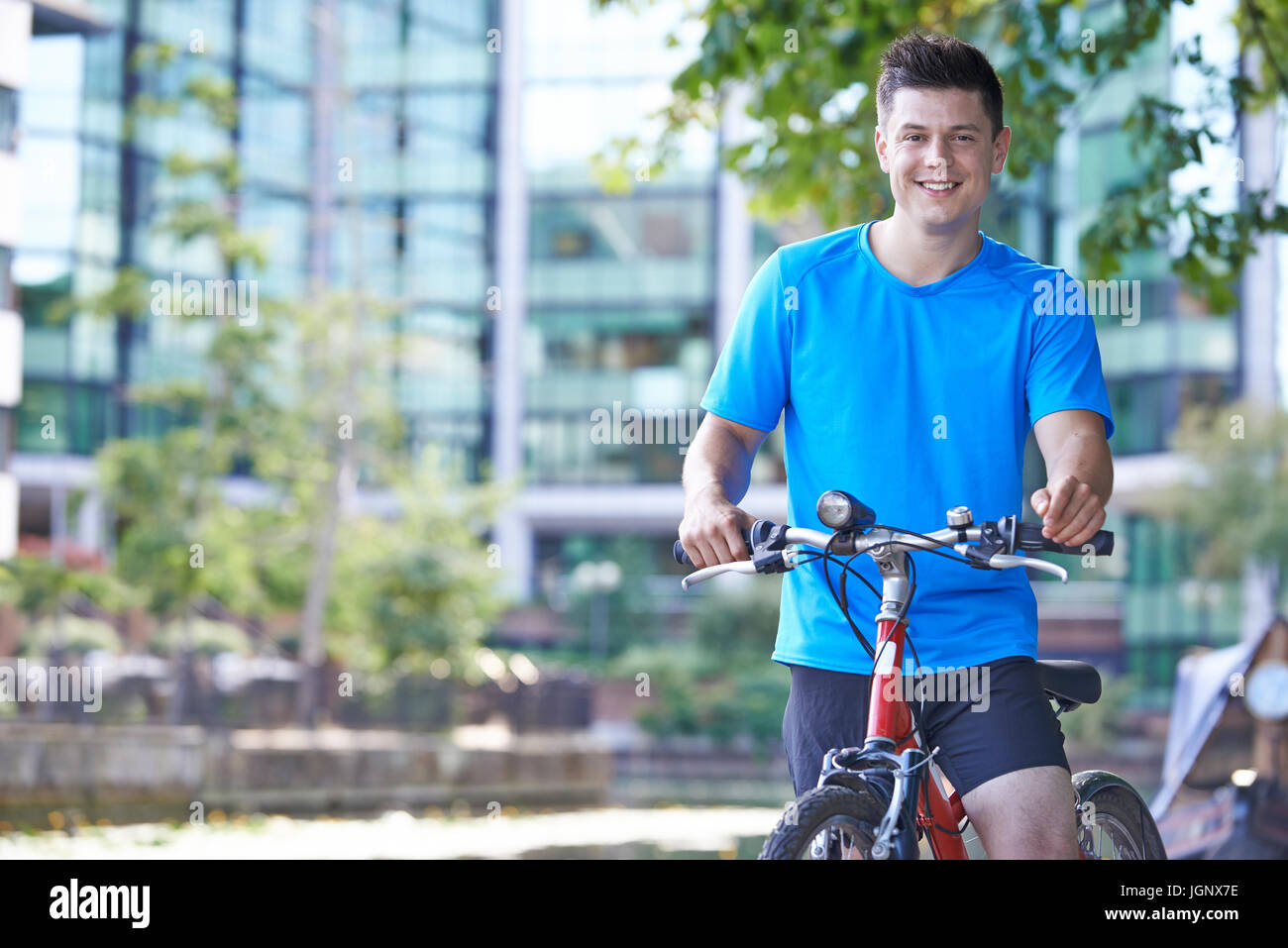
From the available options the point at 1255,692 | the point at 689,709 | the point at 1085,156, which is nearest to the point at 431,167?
the point at 1085,156

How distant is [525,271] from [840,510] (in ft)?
154

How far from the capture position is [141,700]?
61.5ft

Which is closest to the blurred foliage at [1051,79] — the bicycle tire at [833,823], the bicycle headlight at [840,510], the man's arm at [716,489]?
the man's arm at [716,489]

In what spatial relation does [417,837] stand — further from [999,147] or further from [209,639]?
[209,639]

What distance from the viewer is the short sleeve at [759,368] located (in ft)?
8.86

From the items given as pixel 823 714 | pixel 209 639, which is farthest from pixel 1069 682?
pixel 209 639

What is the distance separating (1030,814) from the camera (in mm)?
2508

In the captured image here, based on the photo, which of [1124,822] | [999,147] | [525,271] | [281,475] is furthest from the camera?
[525,271]

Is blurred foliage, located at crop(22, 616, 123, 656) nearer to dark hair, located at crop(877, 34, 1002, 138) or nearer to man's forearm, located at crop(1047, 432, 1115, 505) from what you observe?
dark hair, located at crop(877, 34, 1002, 138)

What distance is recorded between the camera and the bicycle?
2.31 meters

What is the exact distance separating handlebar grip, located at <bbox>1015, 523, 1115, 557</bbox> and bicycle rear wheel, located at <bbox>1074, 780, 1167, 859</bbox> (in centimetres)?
93

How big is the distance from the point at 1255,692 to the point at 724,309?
1601 inches

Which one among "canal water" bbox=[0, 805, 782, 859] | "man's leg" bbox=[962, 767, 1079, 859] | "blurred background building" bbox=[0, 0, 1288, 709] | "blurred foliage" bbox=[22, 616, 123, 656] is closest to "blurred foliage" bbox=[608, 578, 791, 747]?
"blurred background building" bbox=[0, 0, 1288, 709]

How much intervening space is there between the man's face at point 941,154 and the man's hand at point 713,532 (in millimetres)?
603
